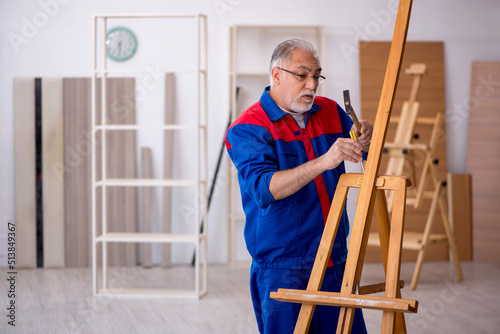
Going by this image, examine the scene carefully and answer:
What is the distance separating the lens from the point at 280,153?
2408 millimetres

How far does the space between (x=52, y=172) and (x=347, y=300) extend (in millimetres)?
4987

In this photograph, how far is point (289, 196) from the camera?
2.42 meters

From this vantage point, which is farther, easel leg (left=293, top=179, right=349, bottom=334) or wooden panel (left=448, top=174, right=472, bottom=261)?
wooden panel (left=448, top=174, right=472, bottom=261)

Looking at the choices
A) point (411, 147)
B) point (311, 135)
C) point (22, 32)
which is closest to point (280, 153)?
point (311, 135)

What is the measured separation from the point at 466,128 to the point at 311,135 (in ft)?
16.1

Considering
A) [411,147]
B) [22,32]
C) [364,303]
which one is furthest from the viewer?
[22,32]

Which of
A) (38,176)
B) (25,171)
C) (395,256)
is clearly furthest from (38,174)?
(395,256)

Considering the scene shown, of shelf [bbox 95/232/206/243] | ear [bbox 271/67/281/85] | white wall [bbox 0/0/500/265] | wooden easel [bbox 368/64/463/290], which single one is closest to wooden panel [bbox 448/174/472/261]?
white wall [bbox 0/0/500/265]

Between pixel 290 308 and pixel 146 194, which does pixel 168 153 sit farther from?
pixel 290 308

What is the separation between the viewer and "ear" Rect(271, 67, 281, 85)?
2536 millimetres

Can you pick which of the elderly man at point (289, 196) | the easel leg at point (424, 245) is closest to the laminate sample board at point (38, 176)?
the easel leg at point (424, 245)

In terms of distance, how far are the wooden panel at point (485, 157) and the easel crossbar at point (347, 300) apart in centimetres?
504

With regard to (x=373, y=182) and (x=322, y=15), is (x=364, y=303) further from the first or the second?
(x=322, y=15)

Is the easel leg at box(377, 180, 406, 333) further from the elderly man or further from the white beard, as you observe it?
the white beard
